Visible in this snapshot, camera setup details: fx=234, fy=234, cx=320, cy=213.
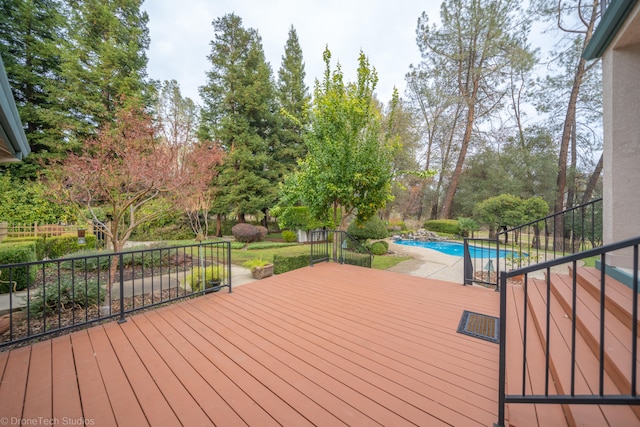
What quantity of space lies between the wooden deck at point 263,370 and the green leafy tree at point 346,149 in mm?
3044

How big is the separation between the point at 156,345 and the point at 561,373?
11.4 ft

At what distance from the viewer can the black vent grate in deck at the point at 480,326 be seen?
8.50ft

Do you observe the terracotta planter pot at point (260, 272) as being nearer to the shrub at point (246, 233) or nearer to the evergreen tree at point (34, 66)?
the shrub at point (246, 233)

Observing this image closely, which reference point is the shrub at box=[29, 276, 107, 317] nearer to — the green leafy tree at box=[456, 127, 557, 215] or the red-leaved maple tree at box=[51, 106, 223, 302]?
the red-leaved maple tree at box=[51, 106, 223, 302]

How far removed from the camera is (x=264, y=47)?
14.6m

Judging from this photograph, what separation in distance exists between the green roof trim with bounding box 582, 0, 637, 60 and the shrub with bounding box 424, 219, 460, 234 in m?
12.0

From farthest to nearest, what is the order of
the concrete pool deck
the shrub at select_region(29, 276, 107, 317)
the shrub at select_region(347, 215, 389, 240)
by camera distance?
1. the shrub at select_region(347, 215, 389, 240)
2. the concrete pool deck
3. the shrub at select_region(29, 276, 107, 317)

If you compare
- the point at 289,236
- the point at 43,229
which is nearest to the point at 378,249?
the point at 289,236

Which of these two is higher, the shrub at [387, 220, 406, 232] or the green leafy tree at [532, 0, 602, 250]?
the green leafy tree at [532, 0, 602, 250]

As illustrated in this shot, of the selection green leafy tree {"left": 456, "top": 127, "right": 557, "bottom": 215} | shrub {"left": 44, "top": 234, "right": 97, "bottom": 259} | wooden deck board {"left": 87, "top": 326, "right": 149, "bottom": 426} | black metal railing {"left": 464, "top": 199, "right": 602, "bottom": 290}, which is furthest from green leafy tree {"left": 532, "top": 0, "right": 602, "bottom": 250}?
shrub {"left": 44, "top": 234, "right": 97, "bottom": 259}

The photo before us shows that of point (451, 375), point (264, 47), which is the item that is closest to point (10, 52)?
point (264, 47)

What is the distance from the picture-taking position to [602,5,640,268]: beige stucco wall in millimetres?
2520

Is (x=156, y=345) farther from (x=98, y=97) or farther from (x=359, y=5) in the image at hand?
(x=98, y=97)

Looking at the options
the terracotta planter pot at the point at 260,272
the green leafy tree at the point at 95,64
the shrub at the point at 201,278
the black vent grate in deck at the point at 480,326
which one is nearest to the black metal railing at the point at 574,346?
the black vent grate in deck at the point at 480,326
